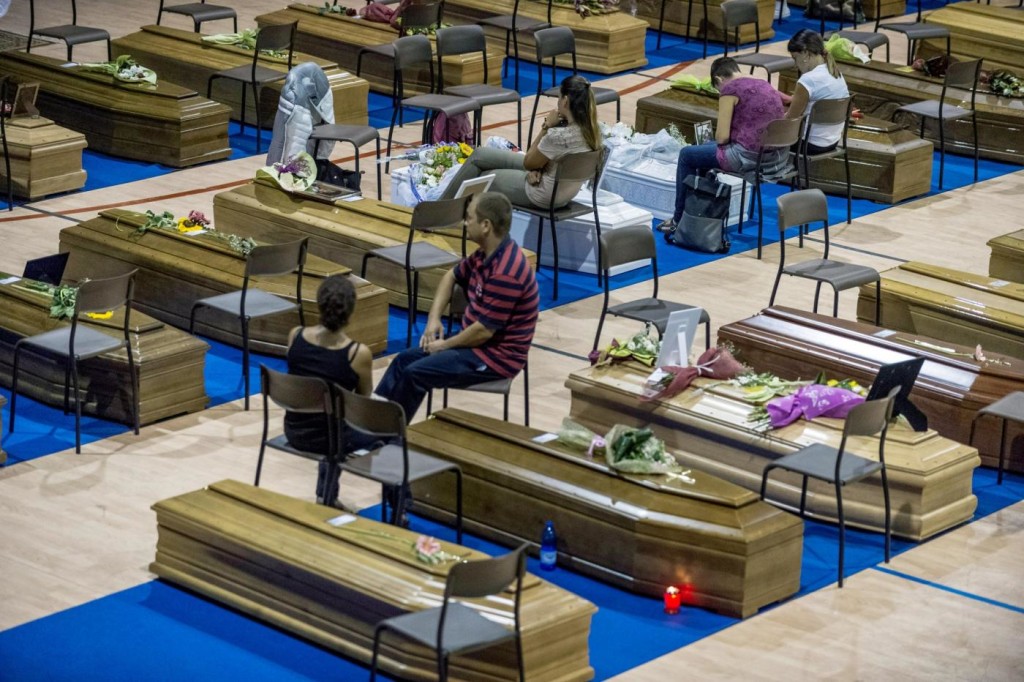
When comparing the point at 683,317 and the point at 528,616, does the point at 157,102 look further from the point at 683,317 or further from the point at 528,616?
the point at 528,616

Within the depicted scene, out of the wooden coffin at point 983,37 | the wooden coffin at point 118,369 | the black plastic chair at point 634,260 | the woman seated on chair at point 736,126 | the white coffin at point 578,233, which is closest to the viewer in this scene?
the wooden coffin at point 118,369

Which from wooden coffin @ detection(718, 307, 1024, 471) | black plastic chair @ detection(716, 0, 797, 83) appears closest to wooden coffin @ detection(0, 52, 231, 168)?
black plastic chair @ detection(716, 0, 797, 83)

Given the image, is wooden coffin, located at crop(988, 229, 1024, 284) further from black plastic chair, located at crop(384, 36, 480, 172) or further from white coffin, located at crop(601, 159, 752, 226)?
black plastic chair, located at crop(384, 36, 480, 172)

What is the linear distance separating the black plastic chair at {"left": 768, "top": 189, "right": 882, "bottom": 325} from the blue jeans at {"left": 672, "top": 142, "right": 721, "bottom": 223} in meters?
1.37

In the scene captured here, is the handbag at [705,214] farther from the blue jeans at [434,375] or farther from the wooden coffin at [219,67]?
the blue jeans at [434,375]

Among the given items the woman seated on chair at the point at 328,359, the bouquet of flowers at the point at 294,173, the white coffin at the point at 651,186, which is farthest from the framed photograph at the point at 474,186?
the woman seated on chair at the point at 328,359

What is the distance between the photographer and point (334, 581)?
5906 millimetres

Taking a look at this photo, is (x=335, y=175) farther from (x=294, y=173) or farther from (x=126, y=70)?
(x=126, y=70)

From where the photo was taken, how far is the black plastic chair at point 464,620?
511cm

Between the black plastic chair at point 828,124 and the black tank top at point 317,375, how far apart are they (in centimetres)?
485

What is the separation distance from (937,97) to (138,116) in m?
5.73

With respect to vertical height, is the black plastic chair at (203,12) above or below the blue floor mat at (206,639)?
above

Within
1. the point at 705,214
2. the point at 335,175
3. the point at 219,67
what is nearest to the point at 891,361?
the point at 705,214

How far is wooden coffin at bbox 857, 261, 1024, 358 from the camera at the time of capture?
8.48m
